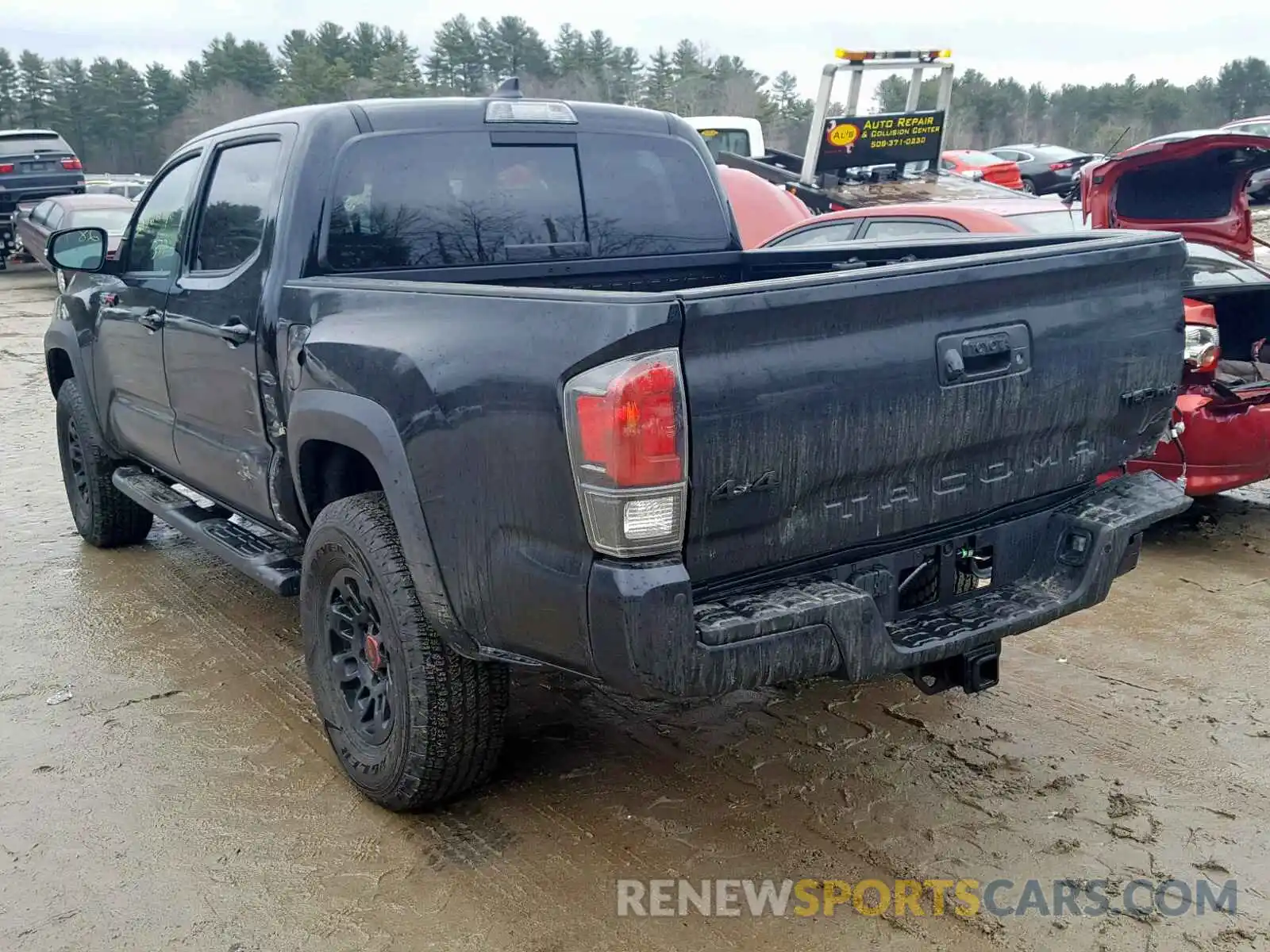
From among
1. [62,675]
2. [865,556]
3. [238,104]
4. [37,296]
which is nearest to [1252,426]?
[865,556]

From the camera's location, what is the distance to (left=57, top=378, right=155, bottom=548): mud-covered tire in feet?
18.8

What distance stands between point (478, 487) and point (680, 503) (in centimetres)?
54

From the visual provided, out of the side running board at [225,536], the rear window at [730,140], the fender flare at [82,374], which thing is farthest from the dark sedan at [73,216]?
the side running board at [225,536]

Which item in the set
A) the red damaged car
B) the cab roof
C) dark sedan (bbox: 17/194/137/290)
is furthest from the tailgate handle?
dark sedan (bbox: 17/194/137/290)

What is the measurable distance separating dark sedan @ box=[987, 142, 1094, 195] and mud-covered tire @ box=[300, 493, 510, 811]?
743 inches

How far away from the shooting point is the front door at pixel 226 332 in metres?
3.80

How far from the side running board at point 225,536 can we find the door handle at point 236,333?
2.45 feet

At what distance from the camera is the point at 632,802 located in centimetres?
340

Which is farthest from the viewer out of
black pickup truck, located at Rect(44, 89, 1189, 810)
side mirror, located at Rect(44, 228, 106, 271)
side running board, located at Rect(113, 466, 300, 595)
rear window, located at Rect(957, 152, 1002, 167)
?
rear window, located at Rect(957, 152, 1002, 167)

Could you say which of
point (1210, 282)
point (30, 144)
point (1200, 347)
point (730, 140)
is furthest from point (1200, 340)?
point (30, 144)

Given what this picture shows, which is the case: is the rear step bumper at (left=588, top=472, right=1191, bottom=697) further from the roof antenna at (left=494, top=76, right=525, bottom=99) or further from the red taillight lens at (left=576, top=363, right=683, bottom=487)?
the roof antenna at (left=494, top=76, right=525, bottom=99)

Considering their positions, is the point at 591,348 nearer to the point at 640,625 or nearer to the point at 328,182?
the point at 640,625

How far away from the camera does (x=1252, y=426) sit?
5250 mm

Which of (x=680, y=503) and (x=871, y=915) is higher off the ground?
(x=680, y=503)
